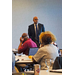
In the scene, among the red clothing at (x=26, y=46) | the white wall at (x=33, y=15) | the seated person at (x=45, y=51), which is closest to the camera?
the seated person at (x=45, y=51)

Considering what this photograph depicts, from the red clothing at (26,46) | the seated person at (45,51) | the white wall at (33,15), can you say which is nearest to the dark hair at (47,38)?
the seated person at (45,51)

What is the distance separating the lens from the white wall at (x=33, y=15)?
879 centimetres

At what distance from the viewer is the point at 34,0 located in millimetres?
9141

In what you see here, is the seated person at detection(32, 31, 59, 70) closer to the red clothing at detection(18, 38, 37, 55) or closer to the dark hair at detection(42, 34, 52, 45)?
the dark hair at detection(42, 34, 52, 45)

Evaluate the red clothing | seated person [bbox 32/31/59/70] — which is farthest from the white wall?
seated person [bbox 32/31/59/70]

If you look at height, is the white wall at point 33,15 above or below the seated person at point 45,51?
above

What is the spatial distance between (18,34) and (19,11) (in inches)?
52.2

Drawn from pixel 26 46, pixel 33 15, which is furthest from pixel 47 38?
pixel 33 15

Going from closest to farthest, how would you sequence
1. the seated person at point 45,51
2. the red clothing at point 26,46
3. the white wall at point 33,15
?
1. the seated person at point 45,51
2. the red clothing at point 26,46
3. the white wall at point 33,15

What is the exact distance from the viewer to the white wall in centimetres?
879

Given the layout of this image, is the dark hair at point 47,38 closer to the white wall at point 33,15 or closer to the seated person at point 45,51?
the seated person at point 45,51
